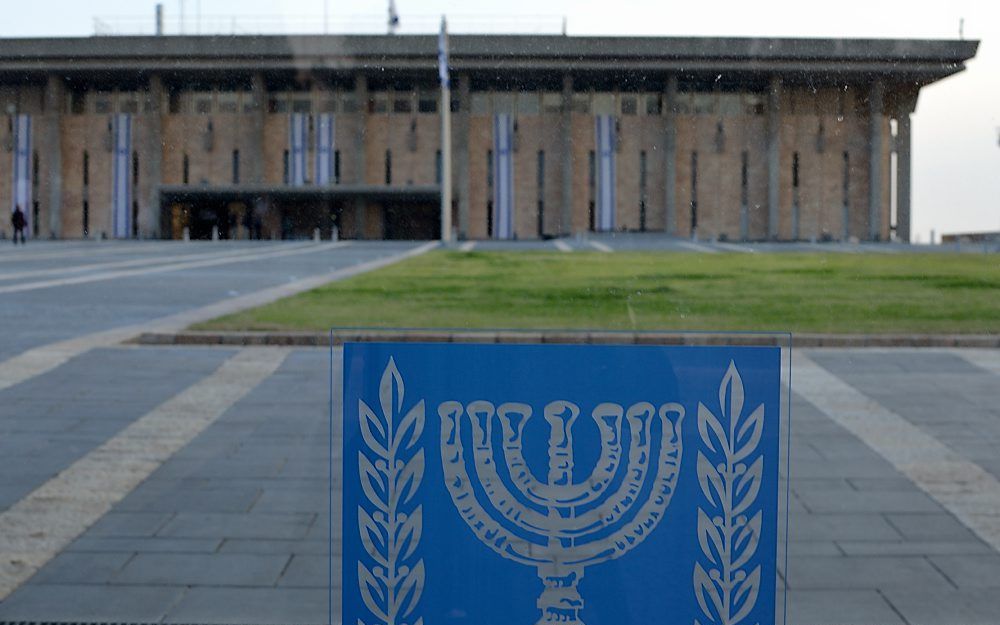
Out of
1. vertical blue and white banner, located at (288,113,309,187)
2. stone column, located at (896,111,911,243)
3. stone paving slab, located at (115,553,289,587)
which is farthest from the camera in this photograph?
stone column, located at (896,111,911,243)

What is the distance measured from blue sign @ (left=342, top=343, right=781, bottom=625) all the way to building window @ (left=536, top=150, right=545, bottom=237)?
172 ft

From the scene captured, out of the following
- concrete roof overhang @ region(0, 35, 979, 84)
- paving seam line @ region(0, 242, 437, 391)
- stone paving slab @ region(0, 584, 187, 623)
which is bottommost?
stone paving slab @ region(0, 584, 187, 623)

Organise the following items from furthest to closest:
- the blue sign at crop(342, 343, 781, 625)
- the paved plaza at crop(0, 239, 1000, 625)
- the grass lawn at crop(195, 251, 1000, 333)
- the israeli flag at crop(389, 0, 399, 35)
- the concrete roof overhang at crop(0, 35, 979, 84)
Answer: the concrete roof overhang at crop(0, 35, 979, 84) < the grass lawn at crop(195, 251, 1000, 333) < the israeli flag at crop(389, 0, 399, 35) < the paved plaza at crop(0, 239, 1000, 625) < the blue sign at crop(342, 343, 781, 625)

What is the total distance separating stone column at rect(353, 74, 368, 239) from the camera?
177 ft

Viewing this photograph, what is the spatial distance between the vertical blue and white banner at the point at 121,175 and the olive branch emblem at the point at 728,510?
183 feet

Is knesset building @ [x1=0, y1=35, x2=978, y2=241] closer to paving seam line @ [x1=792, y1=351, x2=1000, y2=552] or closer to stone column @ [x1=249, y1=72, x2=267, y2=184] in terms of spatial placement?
stone column @ [x1=249, y1=72, x2=267, y2=184]

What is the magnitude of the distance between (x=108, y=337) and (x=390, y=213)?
44.9 metres

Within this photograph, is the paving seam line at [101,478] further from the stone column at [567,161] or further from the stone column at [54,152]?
the stone column at [54,152]

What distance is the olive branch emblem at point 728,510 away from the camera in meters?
2.50

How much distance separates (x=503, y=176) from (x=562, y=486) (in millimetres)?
52949

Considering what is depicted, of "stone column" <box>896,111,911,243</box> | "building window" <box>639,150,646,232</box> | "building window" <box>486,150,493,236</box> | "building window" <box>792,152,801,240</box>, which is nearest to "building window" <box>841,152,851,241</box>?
"building window" <box>792,152,801,240</box>

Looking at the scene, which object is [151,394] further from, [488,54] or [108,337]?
[488,54]

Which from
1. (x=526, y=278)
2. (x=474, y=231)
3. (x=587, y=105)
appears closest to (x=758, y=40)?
(x=587, y=105)

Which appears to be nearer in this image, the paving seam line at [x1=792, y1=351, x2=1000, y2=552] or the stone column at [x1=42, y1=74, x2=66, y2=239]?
the paving seam line at [x1=792, y1=351, x2=1000, y2=552]
